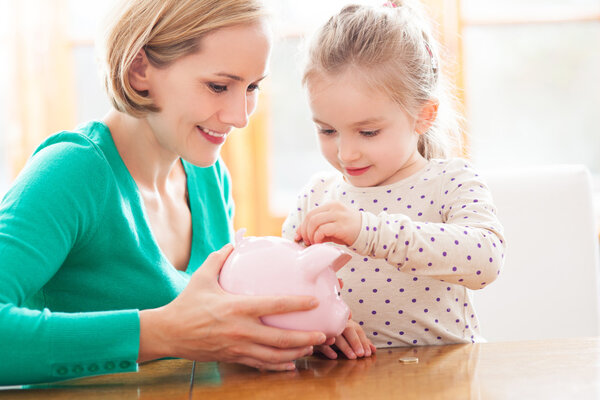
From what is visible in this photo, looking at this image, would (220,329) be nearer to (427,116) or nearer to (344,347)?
(344,347)

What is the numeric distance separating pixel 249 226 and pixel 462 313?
5.76 feet

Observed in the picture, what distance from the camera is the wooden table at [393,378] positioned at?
0.86m

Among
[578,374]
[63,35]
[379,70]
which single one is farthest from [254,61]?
[63,35]

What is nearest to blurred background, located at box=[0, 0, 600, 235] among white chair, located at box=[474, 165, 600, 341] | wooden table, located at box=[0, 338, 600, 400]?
white chair, located at box=[474, 165, 600, 341]

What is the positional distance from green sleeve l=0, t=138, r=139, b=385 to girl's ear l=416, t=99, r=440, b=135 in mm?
590

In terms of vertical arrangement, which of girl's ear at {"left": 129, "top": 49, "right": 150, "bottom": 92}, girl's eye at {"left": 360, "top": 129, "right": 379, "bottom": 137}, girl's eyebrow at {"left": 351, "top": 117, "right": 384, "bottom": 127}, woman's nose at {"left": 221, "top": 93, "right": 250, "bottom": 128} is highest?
girl's ear at {"left": 129, "top": 49, "right": 150, "bottom": 92}

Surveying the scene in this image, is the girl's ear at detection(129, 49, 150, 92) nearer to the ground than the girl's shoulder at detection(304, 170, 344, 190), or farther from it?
farther from it

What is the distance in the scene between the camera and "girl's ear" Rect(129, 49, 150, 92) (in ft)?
4.11

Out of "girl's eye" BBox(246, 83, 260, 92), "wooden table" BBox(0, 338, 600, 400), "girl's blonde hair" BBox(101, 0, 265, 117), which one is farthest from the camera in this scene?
"girl's eye" BBox(246, 83, 260, 92)

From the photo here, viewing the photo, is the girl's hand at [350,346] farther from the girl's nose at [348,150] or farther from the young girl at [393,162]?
the girl's nose at [348,150]

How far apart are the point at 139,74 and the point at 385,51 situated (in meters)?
0.44

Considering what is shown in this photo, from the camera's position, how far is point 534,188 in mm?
1660

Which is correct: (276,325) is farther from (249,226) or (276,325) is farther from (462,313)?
(249,226)

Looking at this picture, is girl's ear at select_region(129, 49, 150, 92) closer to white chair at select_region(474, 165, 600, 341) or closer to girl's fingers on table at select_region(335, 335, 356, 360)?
girl's fingers on table at select_region(335, 335, 356, 360)
